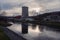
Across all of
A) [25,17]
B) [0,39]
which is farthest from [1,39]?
[25,17]

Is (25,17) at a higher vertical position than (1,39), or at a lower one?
lower

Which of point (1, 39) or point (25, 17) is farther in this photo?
point (25, 17)

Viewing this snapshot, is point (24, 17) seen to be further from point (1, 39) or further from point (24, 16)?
point (1, 39)

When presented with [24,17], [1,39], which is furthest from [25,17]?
[1,39]

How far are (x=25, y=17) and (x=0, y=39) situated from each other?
14087 centimetres

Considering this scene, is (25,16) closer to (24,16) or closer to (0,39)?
(24,16)

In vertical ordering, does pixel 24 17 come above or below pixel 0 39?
below

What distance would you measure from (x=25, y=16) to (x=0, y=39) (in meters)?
143

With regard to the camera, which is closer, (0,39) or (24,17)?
(0,39)

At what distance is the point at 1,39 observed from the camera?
68.4 ft

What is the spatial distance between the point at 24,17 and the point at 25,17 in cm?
111

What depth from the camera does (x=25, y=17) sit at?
162 m

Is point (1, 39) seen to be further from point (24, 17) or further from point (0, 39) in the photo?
point (24, 17)

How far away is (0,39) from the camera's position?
20719 millimetres
